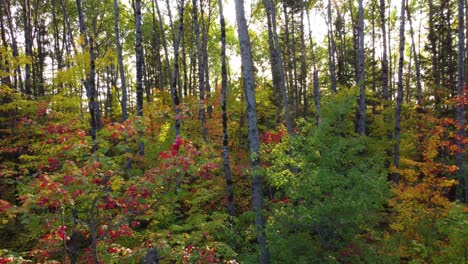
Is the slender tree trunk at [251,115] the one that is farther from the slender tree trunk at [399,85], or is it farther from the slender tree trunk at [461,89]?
the slender tree trunk at [461,89]

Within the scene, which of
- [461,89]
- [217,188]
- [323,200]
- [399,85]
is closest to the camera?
[323,200]

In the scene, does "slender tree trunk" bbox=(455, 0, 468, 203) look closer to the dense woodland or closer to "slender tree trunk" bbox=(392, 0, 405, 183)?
the dense woodland

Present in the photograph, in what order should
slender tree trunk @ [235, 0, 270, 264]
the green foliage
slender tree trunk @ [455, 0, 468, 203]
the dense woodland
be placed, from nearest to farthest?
the dense woodland < the green foliage < slender tree trunk @ [235, 0, 270, 264] < slender tree trunk @ [455, 0, 468, 203]

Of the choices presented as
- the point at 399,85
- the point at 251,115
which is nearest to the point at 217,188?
the point at 251,115

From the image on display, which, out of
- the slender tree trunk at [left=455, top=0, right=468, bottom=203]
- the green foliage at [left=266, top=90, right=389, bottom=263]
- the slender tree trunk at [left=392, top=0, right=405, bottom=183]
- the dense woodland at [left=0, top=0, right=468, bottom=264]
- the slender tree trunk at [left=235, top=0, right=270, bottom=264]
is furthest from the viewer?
the slender tree trunk at [left=392, top=0, right=405, bottom=183]

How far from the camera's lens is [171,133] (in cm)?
1756

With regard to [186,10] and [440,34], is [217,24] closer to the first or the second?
[186,10]

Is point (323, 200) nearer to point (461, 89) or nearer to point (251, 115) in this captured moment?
point (251, 115)

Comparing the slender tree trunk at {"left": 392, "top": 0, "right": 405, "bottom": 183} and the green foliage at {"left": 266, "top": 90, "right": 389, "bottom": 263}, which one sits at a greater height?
the slender tree trunk at {"left": 392, "top": 0, "right": 405, "bottom": 183}

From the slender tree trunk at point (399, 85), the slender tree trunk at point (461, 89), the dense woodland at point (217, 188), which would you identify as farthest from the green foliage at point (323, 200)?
the slender tree trunk at point (461, 89)

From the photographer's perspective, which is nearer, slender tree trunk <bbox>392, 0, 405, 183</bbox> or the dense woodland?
the dense woodland

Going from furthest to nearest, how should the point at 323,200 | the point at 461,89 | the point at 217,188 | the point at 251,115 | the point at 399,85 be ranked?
the point at 399,85 → the point at 461,89 → the point at 217,188 → the point at 323,200 → the point at 251,115

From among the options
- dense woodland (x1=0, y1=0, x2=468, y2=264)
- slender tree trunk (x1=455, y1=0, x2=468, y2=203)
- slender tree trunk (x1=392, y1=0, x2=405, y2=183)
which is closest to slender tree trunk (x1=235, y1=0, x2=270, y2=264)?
dense woodland (x1=0, y1=0, x2=468, y2=264)

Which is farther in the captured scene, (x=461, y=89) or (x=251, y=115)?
(x=461, y=89)
